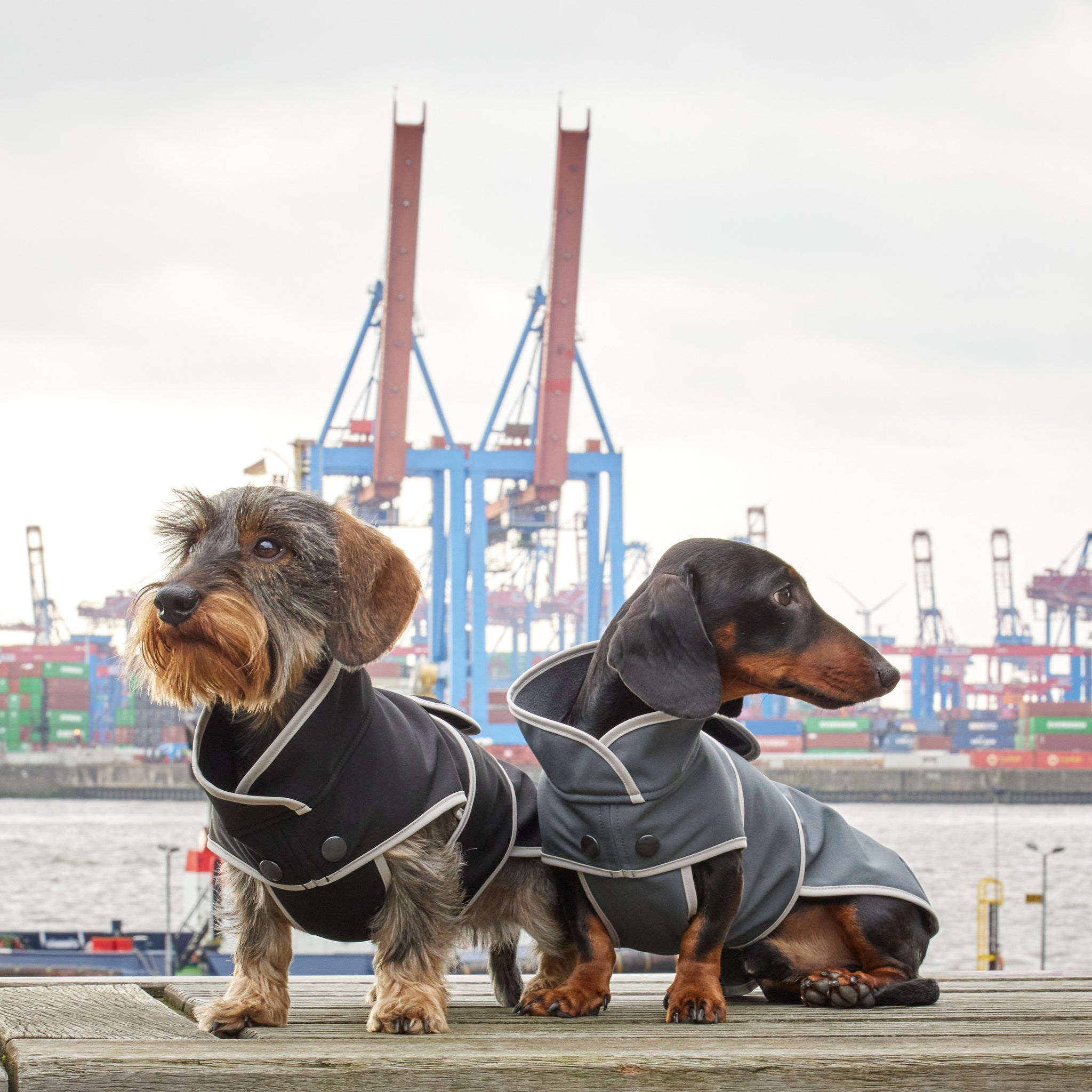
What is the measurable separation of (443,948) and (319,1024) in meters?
0.22

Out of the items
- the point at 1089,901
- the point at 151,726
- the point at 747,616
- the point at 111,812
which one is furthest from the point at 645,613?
the point at 151,726

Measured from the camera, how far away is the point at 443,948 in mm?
2189

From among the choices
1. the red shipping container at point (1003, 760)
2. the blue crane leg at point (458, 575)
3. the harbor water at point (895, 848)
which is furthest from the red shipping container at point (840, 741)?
the blue crane leg at point (458, 575)

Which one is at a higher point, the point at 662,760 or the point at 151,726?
the point at 662,760

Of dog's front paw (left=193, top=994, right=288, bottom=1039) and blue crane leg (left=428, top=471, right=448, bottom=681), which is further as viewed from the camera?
blue crane leg (left=428, top=471, right=448, bottom=681)

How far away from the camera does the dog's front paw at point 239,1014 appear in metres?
2.06

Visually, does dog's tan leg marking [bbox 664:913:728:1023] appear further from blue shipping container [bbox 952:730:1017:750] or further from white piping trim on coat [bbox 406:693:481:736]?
blue shipping container [bbox 952:730:1017:750]

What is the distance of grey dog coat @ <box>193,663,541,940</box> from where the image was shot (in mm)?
2037

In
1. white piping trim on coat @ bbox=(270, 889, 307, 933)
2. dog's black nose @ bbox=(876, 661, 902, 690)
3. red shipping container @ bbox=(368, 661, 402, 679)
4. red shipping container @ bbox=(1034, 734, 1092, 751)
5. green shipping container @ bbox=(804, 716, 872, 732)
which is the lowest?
red shipping container @ bbox=(1034, 734, 1092, 751)

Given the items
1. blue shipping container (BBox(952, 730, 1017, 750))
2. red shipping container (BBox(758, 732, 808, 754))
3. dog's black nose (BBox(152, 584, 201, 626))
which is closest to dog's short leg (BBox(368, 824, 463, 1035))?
dog's black nose (BBox(152, 584, 201, 626))

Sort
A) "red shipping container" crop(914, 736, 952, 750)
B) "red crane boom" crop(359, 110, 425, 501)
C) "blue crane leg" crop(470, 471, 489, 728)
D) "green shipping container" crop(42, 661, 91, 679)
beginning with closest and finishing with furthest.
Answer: "red crane boom" crop(359, 110, 425, 501) → "blue crane leg" crop(470, 471, 489, 728) → "red shipping container" crop(914, 736, 952, 750) → "green shipping container" crop(42, 661, 91, 679)

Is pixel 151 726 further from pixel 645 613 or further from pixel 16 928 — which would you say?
pixel 645 613

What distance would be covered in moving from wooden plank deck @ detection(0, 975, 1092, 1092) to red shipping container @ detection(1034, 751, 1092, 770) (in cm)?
6894

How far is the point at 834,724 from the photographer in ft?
222
